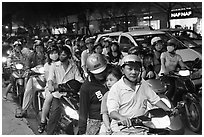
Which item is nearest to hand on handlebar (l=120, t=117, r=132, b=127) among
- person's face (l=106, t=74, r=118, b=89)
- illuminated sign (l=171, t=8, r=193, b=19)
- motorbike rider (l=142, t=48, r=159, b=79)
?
person's face (l=106, t=74, r=118, b=89)

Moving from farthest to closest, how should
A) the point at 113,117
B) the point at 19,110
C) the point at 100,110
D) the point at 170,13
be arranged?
the point at 170,13 < the point at 19,110 < the point at 100,110 < the point at 113,117

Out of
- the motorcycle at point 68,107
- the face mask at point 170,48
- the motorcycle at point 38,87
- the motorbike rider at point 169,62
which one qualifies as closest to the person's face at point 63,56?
the motorcycle at point 68,107

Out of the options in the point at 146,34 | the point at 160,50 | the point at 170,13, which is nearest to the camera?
the point at 160,50

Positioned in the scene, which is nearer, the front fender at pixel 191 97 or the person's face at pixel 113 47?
the front fender at pixel 191 97

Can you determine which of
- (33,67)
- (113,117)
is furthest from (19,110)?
(113,117)

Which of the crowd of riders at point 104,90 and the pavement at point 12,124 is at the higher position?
the crowd of riders at point 104,90

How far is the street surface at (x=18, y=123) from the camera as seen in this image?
3953mm

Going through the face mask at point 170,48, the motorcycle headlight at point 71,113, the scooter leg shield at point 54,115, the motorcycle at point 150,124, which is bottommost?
the scooter leg shield at point 54,115

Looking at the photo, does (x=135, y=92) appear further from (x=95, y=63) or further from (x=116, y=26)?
(x=116, y=26)

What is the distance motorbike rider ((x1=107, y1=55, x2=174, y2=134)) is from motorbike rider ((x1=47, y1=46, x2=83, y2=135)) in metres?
1.21

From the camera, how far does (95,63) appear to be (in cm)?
264

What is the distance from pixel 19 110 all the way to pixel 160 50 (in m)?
2.34

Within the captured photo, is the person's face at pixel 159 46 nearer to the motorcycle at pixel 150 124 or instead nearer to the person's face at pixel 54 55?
the person's face at pixel 54 55

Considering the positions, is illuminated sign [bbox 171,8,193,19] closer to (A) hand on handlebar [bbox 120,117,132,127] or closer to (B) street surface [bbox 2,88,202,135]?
(B) street surface [bbox 2,88,202,135]
